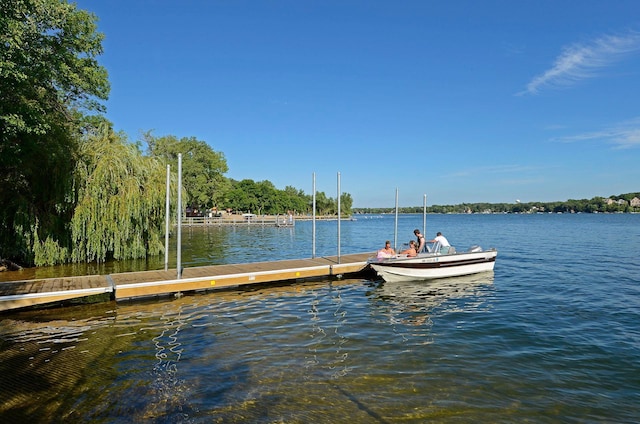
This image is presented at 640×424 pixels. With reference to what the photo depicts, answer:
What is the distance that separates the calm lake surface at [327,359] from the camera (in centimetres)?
580

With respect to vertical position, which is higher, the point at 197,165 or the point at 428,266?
the point at 197,165

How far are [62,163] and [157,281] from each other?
8.14 m

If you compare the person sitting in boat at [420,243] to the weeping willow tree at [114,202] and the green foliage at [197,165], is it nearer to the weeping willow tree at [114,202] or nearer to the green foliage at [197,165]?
the weeping willow tree at [114,202]

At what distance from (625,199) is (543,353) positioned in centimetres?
20809

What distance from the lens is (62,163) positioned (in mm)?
16594

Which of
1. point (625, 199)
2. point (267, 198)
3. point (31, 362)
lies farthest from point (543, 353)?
point (625, 199)

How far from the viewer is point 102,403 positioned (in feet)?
19.2

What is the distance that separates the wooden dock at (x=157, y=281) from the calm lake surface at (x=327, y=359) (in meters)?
0.42

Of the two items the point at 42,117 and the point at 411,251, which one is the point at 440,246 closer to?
the point at 411,251

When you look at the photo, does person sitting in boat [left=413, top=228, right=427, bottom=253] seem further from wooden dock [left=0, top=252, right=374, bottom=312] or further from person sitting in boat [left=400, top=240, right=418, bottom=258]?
wooden dock [left=0, top=252, right=374, bottom=312]

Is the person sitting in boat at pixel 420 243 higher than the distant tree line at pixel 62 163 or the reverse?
the reverse

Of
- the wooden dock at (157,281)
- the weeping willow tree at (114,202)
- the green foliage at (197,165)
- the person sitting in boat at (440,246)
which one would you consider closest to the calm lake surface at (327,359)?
the wooden dock at (157,281)

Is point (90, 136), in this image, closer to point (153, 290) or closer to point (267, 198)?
point (153, 290)

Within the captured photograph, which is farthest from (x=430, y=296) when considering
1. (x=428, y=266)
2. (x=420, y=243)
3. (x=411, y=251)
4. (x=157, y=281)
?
(x=157, y=281)
